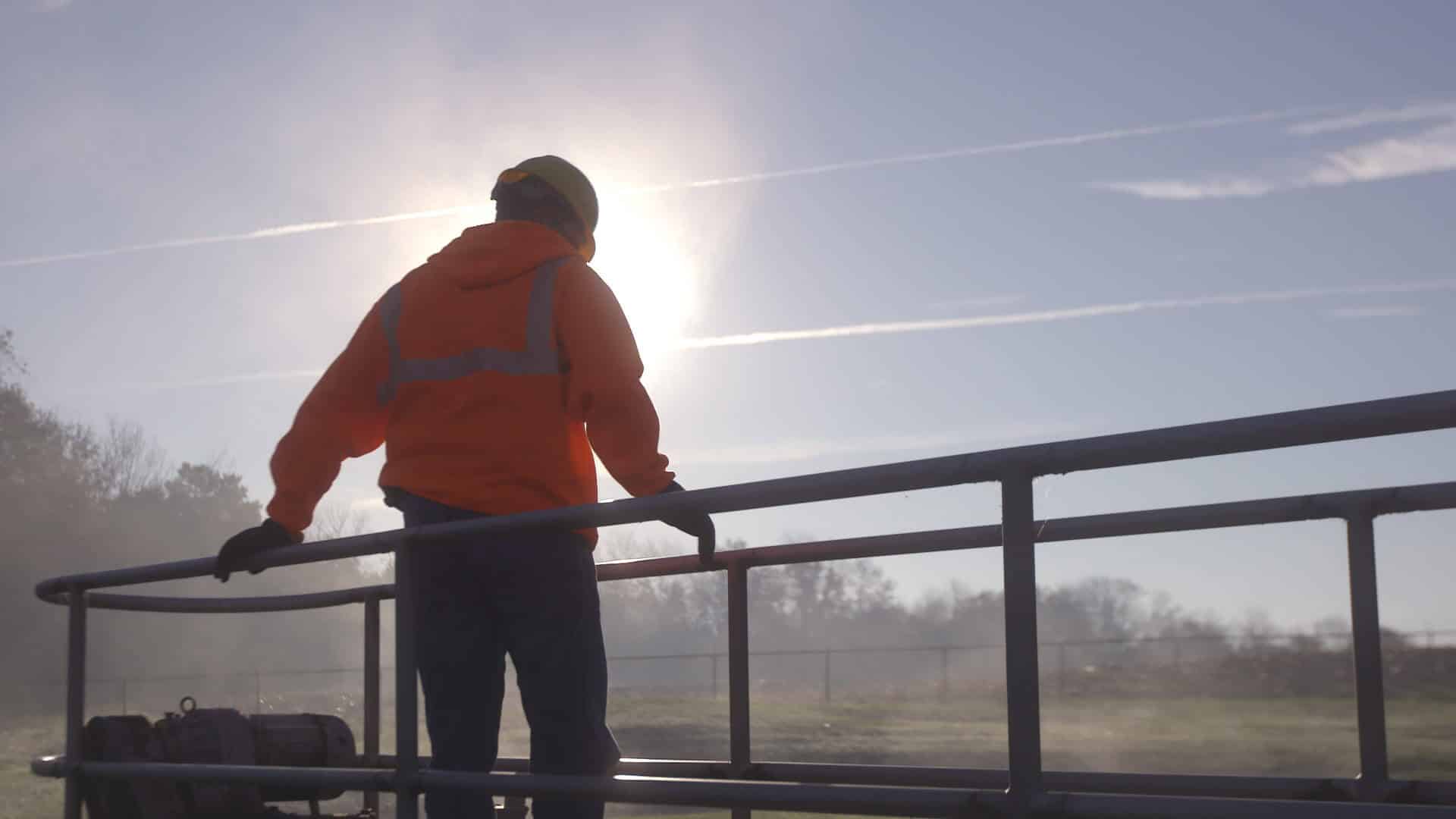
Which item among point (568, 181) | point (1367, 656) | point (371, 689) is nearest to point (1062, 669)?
point (371, 689)

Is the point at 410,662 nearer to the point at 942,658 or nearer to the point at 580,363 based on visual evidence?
the point at 580,363

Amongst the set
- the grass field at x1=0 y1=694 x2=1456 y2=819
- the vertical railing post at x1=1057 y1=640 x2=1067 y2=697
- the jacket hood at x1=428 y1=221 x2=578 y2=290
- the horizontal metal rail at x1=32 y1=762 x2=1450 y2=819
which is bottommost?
the grass field at x1=0 y1=694 x2=1456 y2=819

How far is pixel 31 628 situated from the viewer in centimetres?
5803

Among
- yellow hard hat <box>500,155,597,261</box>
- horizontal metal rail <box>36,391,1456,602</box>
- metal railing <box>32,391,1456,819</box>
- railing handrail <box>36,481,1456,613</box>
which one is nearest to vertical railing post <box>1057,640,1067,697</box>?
railing handrail <box>36,481,1456,613</box>

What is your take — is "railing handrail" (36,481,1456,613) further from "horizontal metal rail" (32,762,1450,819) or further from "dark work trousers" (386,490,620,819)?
"horizontal metal rail" (32,762,1450,819)

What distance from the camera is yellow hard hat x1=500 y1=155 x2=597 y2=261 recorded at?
3158 millimetres

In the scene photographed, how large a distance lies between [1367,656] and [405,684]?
6.32 ft

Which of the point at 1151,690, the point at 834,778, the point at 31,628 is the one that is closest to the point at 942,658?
the point at 1151,690

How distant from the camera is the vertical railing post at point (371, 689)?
4.60 metres

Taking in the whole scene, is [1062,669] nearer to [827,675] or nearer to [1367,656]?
[827,675]

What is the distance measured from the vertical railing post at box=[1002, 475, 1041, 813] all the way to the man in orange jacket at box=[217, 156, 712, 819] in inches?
38.1

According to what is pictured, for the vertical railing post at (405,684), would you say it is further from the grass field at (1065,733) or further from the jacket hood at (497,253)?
the grass field at (1065,733)

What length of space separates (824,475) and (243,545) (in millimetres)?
1435

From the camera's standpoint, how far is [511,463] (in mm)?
2939
